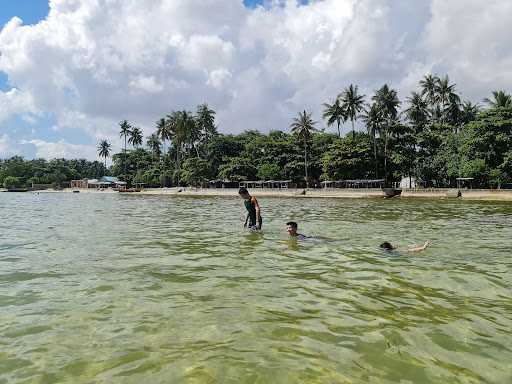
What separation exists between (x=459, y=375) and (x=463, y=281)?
4.71 m

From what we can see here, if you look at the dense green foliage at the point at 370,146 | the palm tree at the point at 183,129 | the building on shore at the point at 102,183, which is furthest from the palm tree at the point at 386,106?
the building on shore at the point at 102,183

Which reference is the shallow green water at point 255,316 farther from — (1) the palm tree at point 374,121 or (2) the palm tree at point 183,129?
(2) the palm tree at point 183,129

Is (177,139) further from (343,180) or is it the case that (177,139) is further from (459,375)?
(459,375)

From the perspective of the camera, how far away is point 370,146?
Result: 78.4 meters

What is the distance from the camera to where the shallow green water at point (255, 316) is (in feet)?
14.6

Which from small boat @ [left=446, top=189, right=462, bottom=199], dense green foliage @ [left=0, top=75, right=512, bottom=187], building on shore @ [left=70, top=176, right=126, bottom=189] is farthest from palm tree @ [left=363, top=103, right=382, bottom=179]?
building on shore @ [left=70, top=176, right=126, bottom=189]

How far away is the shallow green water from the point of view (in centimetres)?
444

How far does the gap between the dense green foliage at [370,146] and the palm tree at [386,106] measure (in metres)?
0.18

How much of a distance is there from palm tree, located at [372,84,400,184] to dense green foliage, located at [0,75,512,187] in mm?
177

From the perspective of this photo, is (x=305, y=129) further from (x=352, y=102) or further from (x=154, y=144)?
(x=154, y=144)

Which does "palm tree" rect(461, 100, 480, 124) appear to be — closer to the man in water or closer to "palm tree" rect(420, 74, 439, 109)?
"palm tree" rect(420, 74, 439, 109)

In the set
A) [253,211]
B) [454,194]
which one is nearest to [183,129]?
[454,194]

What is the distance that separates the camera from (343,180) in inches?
2889

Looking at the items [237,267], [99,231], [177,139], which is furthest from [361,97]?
[237,267]
